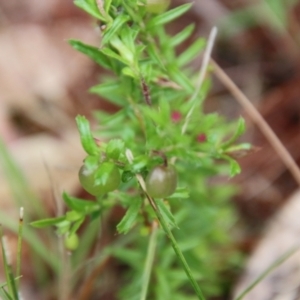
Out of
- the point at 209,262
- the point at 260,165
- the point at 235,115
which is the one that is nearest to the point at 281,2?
the point at 235,115

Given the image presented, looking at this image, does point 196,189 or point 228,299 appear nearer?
point 196,189

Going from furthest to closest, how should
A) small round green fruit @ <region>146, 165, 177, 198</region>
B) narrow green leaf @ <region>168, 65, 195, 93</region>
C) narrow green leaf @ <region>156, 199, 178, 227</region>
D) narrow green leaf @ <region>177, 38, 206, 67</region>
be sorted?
narrow green leaf @ <region>177, 38, 206, 67</region> < narrow green leaf @ <region>168, 65, 195, 93</region> < narrow green leaf @ <region>156, 199, 178, 227</region> < small round green fruit @ <region>146, 165, 177, 198</region>

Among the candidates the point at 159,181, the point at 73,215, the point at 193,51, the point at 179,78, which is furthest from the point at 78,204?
the point at 193,51

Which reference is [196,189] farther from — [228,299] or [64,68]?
[64,68]

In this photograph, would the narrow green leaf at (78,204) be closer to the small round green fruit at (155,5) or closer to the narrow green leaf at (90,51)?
the narrow green leaf at (90,51)

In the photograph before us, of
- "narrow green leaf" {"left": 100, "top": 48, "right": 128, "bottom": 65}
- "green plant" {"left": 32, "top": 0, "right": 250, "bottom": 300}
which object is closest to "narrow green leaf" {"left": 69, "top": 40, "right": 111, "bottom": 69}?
"green plant" {"left": 32, "top": 0, "right": 250, "bottom": 300}

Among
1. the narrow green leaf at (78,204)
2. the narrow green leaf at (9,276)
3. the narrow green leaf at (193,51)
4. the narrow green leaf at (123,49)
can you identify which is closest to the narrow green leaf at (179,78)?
the narrow green leaf at (193,51)

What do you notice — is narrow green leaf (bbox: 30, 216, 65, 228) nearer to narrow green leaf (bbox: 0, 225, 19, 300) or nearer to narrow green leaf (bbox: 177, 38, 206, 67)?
narrow green leaf (bbox: 0, 225, 19, 300)
